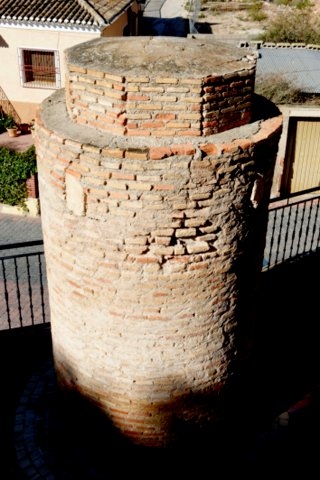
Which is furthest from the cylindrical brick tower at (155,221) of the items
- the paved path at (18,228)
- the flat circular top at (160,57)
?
the paved path at (18,228)

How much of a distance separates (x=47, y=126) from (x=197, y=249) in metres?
1.75

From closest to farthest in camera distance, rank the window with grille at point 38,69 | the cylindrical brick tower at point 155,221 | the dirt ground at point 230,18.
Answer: the cylindrical brick tower at point 155,221, the window with grille at point 38,69, the dirt ground at point 230,18

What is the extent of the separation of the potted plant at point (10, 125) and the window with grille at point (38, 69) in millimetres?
1272

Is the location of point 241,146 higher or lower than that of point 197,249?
higher

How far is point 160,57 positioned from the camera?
5.09 meters

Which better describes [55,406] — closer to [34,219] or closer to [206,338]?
[206,338]

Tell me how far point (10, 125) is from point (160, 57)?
1524 centimetres

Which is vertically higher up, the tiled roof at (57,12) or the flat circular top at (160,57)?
the flat circular top at (160,57)

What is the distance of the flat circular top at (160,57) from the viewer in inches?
187

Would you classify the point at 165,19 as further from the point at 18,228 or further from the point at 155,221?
the point at 155,221

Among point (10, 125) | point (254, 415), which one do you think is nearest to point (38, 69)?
point (10, 125)

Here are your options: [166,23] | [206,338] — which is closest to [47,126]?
[206,338]

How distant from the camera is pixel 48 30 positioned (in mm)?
18219

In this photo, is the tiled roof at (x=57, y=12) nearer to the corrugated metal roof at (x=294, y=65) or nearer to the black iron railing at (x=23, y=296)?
the corrugated metal roof at (x=294, y=65)
